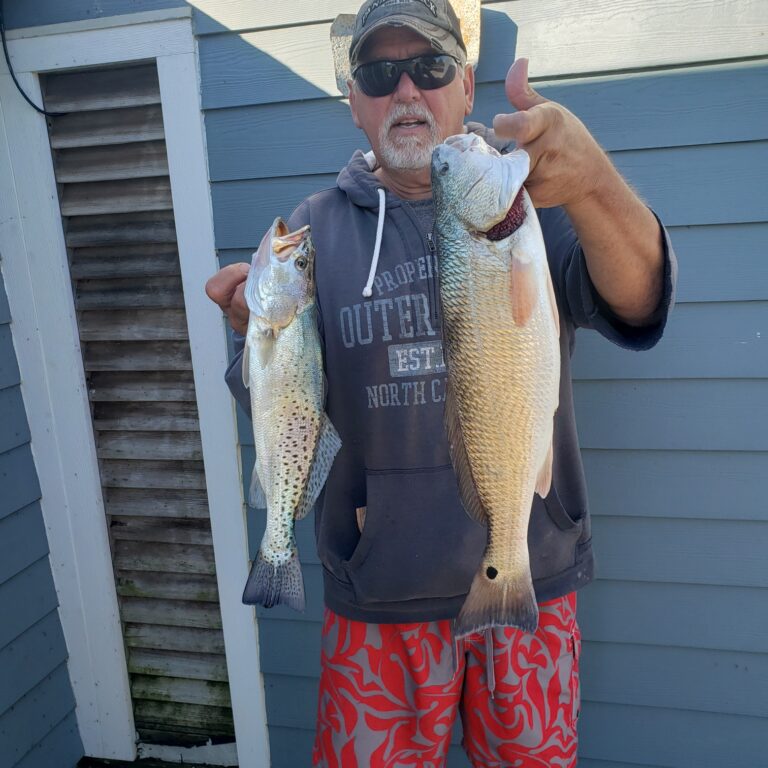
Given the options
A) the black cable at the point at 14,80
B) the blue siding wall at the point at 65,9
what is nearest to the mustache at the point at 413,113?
the blue siding wall at the point at 65,9

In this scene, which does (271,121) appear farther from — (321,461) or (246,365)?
(321,461)

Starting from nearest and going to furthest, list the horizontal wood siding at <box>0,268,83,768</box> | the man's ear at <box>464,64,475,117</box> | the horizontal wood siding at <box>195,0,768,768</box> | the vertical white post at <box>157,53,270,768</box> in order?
1. the man's ear at <box>464,64,475,117</box>
2. the horizontal wood siding at <box>195,0,768,768</box>
3. the vertical white post at <box>157,53,270,768</box>
4. the horizontal wood siding at <box>0,268,83,768</box>

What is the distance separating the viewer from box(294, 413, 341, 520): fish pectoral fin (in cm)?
172

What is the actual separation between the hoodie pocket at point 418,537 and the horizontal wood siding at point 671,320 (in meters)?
0.93

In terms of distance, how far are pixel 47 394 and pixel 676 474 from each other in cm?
264

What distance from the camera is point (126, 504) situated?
327 centimetres

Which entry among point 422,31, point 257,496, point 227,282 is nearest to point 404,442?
point 257,496

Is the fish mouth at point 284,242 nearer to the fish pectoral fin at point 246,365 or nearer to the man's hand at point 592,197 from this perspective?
the fish pectoral fin at point 246,365

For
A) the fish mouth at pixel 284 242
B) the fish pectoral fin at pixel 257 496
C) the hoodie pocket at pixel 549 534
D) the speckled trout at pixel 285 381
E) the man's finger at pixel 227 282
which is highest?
the fish mouth at pixel 284 242

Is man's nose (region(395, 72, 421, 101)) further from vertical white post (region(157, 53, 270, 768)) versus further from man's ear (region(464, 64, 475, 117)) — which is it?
vertical white post (region(157, 53, 270, 768))

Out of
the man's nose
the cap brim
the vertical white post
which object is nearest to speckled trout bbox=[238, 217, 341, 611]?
the man's nose

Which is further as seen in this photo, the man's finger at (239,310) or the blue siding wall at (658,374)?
the blue siding wall at (658,374)

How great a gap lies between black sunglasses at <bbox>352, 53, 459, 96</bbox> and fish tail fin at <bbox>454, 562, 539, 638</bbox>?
133cm

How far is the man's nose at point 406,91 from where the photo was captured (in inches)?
Answer: 78.8
